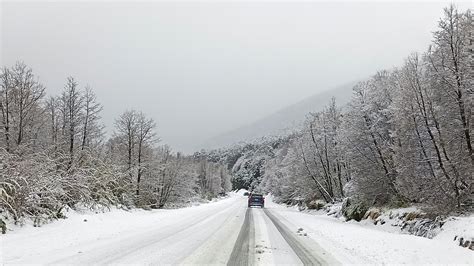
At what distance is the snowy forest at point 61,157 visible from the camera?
13.8 metres

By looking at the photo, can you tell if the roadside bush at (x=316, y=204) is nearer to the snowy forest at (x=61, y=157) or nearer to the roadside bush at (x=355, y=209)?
the roadside bush at (x=355, y=209)

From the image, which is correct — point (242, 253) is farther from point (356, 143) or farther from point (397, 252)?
point (356, 143)

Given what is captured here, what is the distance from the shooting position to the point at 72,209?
17.9 m

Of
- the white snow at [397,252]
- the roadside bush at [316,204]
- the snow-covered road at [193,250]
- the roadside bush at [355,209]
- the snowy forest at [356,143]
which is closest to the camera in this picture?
the snow-covered road at [193,250]

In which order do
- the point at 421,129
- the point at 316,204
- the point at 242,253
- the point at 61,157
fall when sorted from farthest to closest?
the point at 316,204 → the point at 421,129 → the point at 61,157 → the point at 242,253

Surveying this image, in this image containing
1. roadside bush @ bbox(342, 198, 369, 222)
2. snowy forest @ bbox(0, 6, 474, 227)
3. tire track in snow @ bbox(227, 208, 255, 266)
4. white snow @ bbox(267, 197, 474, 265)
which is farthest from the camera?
roadside bush @ bbox(342, 198, 369, 222)

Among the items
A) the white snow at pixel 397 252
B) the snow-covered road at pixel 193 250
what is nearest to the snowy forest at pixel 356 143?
the snow-covered road at pixel 193 250

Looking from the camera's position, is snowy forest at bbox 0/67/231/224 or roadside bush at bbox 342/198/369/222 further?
roadside bush at bbox 342/198/369/222

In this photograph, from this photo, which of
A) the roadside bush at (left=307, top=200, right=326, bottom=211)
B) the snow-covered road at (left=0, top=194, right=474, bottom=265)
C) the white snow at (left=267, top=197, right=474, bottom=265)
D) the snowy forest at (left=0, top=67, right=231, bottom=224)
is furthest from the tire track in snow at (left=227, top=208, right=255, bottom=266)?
the roadside bush at (left=307, top=200, right=326, bottom=211)

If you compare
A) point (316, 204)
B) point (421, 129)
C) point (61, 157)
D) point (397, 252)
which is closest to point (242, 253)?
point (397, 252)

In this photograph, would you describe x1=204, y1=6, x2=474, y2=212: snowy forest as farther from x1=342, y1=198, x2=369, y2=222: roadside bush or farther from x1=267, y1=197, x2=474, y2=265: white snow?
x1=267, y1=197, x2=474, y2=265: white snow

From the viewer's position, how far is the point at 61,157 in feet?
59.8

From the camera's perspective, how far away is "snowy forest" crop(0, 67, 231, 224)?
13.8 m

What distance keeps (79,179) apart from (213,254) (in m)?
11.3
